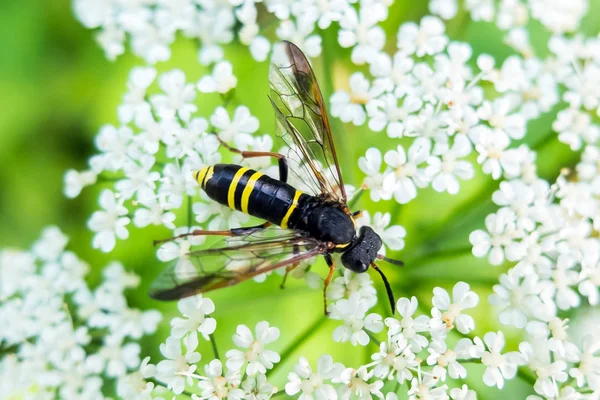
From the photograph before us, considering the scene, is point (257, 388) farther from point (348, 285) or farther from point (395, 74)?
point (395, 74)

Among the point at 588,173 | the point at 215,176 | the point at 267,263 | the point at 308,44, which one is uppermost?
the point at 308,44

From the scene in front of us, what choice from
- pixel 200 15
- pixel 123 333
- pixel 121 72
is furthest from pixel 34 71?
pixel 123 333

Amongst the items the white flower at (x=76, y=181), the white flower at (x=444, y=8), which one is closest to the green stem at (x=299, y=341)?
the white flower at (x=76, y=181)

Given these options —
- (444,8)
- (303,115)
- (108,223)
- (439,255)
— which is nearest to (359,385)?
(439,255)

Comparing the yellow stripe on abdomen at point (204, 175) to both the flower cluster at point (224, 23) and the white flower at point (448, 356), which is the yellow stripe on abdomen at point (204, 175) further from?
the white flower at point (448, 356)

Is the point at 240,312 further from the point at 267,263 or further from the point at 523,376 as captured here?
the point at 523,376

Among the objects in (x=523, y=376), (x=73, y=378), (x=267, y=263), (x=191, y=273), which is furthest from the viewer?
(x=73, y=378)

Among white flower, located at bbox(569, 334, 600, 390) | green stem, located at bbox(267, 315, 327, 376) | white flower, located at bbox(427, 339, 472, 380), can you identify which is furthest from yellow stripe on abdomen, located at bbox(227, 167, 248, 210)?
white flower, located at bbox(569, 334, 600, 390)

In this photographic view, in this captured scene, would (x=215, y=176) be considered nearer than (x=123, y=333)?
Yes
